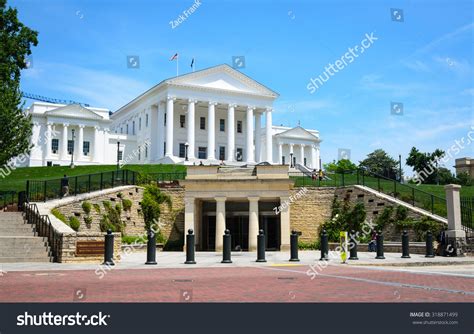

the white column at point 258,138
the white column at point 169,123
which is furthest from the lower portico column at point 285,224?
the white column at point 258,138

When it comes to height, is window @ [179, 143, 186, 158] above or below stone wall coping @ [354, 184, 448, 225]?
above

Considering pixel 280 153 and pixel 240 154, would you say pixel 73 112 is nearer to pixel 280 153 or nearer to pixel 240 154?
pixel 240 154

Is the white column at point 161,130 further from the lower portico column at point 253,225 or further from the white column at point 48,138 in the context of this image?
the lower portico column at point 253,225

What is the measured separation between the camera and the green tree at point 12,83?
113 feet

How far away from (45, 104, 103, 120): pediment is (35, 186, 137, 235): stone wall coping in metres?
56.1

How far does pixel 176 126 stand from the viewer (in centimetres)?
8862

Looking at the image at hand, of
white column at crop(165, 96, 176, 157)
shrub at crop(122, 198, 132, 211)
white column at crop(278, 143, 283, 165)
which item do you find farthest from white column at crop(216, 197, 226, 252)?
white column at crop(278, 143, 283, 165)

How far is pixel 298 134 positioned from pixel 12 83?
76933 millimetres

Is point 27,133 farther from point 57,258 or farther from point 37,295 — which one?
point 37,295

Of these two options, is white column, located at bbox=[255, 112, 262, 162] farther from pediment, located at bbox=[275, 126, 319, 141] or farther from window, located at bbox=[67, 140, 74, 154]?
window, located at bbox=[67, 140, 74, 154]

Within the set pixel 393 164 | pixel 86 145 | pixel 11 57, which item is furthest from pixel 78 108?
pixel 393 164

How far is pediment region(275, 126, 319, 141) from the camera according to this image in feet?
349

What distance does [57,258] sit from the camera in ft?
67.5
